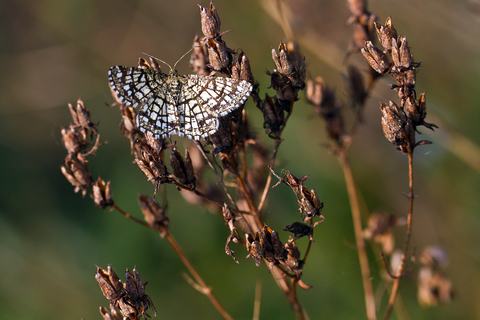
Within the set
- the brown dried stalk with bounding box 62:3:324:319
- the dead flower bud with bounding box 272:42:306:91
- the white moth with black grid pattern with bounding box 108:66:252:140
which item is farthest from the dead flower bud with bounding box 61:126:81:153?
the dead flower bud with bounding box 272:42:306:91

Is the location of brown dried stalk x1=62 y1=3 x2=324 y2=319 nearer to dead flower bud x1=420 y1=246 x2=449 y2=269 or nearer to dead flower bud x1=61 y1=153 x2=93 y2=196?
dead flower bud x1=61 y1=153 x2=93 y2=196

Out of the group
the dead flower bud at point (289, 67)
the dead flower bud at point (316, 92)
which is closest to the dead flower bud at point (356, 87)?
the dead flower bud at point (316, 92)

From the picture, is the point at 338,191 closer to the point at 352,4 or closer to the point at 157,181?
the point at 352,4

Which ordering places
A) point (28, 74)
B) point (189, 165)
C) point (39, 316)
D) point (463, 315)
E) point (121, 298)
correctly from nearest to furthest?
point (121, 298) < point (189, 165) < point (463, 315) < point (39, 316) < point (28, 74)

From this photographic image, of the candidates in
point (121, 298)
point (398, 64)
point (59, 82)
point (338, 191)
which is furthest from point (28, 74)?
point (398, 64)

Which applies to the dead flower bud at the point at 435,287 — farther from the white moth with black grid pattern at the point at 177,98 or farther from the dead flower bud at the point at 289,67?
the white moth with black grid pattern at the point at 177,98
